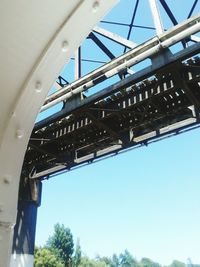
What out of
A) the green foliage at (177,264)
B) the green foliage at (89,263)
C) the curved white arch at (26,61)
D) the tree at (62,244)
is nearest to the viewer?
the curved white arch at (26,61)

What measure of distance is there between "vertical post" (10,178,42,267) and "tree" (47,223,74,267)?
164 ft

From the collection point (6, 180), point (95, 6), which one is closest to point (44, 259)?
point (6, 180)

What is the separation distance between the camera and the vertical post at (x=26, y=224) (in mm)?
12977

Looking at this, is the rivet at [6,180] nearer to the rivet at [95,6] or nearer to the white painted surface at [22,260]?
the rivet at [95,6]

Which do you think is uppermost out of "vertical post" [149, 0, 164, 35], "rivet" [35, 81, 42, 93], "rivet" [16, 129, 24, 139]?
"vertical post" [149, 0, 164, 35]

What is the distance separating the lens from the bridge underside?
8297 mm

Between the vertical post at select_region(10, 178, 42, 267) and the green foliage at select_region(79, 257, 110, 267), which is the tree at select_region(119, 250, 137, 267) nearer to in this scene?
the green foliage at select_region(79, 257, 110, 267)

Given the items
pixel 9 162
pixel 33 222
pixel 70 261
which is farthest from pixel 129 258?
pixel 9 162

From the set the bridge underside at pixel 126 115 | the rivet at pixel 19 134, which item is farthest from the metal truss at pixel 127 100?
the rivet at pixel 19 134

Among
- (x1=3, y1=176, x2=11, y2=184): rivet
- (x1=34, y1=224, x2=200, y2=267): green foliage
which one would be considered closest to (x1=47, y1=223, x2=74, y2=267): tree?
(x1=34, y1=224, x2=200, y2=267): green foliage

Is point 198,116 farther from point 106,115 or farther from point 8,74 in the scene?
point 8,74

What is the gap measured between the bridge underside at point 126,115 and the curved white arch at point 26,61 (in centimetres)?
649

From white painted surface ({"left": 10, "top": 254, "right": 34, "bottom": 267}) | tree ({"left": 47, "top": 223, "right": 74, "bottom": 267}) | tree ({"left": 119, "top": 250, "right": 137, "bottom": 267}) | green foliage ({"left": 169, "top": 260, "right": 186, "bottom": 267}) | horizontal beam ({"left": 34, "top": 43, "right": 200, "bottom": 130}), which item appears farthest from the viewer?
green foliage ({"left": 169, "top": 260, "right": 186, "bottom": 267})

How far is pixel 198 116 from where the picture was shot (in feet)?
32.2
